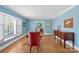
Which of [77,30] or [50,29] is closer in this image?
[77,30]

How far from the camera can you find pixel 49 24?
52.0ft
